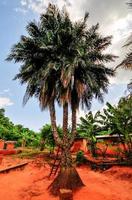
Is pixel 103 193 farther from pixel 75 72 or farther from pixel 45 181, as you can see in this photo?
pixel 75 72

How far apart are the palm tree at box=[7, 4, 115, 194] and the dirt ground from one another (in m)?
2.74

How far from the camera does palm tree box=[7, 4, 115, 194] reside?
19.7 metres

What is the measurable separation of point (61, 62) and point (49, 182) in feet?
26.7

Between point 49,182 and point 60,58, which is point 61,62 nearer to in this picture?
point 60,58

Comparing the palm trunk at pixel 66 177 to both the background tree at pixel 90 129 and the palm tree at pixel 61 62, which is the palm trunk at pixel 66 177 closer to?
the palm tree at pixel 61 62

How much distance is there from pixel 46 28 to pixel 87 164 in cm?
1202

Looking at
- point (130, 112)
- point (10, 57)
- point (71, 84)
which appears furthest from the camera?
point (130, 112)

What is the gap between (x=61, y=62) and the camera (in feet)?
65.9

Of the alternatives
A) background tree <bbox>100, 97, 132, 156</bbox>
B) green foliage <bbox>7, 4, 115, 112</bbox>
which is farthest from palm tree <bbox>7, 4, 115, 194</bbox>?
background tree <bbox>100, 97, 132, 156</bbox>

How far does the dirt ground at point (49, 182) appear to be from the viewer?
1719 centimetres

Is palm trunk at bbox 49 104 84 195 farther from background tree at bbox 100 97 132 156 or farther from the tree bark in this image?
background tree at bbox 100 97 132 156

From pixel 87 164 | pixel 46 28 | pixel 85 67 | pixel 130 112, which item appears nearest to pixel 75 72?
pixel 85 67

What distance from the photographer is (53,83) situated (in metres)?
20.3

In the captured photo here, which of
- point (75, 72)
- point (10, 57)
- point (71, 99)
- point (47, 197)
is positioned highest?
point (10, 57)
